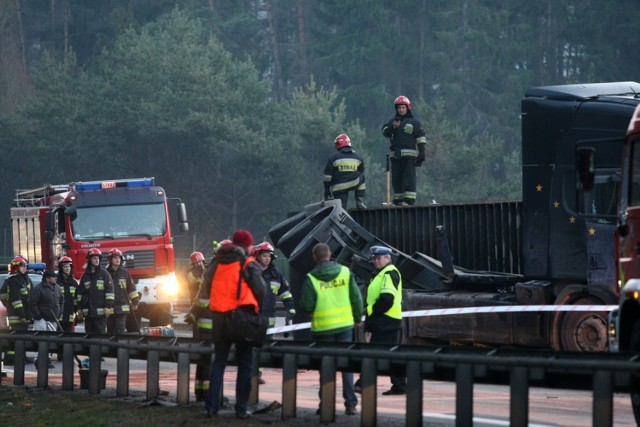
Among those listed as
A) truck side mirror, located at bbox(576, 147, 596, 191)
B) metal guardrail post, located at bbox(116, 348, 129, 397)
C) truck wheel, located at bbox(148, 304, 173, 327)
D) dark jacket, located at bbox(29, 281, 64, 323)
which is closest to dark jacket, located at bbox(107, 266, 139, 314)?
dark jacket, located at bbox(29, 281, 64, 323)

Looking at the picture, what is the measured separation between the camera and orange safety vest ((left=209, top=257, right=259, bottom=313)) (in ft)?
43.8

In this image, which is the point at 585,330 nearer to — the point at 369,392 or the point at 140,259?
the point at 369,392

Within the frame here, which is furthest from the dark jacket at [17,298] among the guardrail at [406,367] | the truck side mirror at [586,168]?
the truck side mirror at [586,168]

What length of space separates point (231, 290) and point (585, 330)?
5.74 meters

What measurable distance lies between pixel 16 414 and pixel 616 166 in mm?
7441

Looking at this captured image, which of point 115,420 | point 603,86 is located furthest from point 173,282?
point 115,420

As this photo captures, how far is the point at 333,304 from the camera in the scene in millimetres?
14094

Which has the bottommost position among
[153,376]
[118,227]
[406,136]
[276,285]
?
[153,376]

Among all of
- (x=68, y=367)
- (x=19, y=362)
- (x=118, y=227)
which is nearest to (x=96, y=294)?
(x=19, y=362)

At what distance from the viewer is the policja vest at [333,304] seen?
45.9 ft

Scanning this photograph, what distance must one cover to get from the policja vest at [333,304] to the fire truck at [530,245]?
3339 millimetres

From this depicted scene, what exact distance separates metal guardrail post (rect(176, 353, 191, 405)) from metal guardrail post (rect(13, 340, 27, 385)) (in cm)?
408

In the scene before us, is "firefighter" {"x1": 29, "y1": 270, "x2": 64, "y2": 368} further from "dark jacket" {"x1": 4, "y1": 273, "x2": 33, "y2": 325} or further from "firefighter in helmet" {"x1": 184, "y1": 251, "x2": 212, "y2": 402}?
"firefighter in helmet" {"x1": 184, "y1": 251, "x2": 212, "y2": 402}

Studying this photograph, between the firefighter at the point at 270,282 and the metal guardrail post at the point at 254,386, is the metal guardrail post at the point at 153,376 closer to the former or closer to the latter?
the metal guardrail post at the point at 254,386
